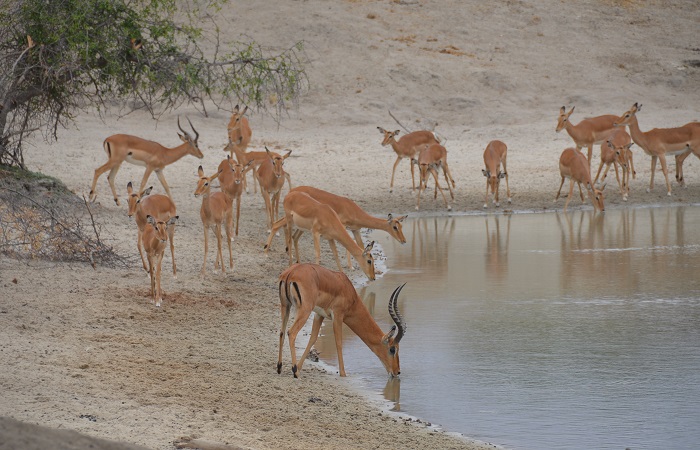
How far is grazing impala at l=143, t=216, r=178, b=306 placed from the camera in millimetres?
8469

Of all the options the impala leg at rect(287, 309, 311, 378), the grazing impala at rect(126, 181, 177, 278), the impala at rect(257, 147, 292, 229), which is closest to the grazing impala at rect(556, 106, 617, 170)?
the impala at rect(257, 147, 292, 229)

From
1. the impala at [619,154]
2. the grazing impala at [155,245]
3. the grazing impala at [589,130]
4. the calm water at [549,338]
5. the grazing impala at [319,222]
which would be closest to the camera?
the calm water at [549,338]

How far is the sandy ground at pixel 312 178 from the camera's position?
5.81m

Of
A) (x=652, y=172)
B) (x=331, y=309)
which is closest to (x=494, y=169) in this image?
(x=652, y=172)

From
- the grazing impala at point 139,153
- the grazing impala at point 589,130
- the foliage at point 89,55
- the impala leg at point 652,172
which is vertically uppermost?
the foliage at point 89,55

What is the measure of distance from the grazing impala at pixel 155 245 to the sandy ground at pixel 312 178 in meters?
0.23

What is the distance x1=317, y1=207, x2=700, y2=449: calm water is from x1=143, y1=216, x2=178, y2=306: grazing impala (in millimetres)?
1508

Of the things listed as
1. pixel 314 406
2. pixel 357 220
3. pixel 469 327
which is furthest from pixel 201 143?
pixel 314 406

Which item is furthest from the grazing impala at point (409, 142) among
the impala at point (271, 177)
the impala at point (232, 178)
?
the impala at point (232, 178)

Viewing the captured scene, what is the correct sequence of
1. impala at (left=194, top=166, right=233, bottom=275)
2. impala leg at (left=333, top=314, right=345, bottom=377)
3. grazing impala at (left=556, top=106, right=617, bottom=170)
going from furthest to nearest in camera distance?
grazing impala at (left=556, top=106, right=617, bottom=170), impala at (left=194, top=166, right=233, bottom=275), impala leg at (left=333, top=314, right=345, bottom=377)

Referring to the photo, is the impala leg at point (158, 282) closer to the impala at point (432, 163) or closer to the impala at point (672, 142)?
the impala at point (432, 163)

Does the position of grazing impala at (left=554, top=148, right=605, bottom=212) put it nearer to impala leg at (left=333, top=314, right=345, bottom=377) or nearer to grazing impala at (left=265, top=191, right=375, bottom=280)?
grazing impala at (left=265, top=191, right=375, bottom=280)

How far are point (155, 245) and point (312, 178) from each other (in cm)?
899

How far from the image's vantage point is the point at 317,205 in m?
10.7
